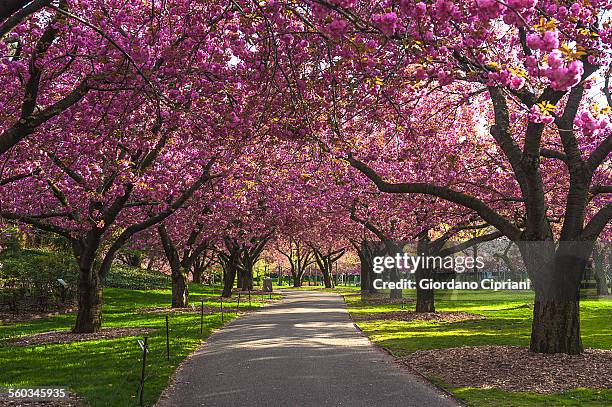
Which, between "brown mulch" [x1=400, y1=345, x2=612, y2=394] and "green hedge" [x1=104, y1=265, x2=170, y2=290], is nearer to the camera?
"brown mulch" [x1=400, y1=345, x2=612, y2=394]

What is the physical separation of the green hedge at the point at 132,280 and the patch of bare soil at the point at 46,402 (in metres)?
31.7

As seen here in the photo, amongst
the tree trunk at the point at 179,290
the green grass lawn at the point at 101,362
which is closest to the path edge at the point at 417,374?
the green grass lawn at the point at 101,362

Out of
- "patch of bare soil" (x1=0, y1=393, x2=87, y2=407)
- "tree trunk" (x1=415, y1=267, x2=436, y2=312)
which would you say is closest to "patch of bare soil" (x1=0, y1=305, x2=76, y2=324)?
"patch of bare soil" (x1=0, y1=393, x2=87, y2=407)

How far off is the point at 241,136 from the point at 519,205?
13.6 metres

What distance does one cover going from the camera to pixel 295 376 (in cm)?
996

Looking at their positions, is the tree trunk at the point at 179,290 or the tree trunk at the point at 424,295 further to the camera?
the tree trunk at the point at 179,290

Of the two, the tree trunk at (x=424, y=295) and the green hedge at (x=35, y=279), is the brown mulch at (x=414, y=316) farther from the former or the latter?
the green hedge at (x=35, y=279)

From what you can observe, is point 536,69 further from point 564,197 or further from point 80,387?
point 564,197

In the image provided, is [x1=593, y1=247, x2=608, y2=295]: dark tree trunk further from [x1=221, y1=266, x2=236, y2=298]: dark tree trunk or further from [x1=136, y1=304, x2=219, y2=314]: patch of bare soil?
[x1=136, y1=304, x2=219, y2=314]: patch of bare soil

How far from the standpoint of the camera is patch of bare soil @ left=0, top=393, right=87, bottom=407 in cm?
803

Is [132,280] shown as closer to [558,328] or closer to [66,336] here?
[66,336]

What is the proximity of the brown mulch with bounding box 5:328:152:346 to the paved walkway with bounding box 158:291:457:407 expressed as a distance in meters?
2.91

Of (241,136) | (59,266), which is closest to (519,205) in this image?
(241,136)

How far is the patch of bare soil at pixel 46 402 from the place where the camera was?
8.03 m
